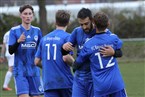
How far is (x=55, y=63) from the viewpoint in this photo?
849 centimetres

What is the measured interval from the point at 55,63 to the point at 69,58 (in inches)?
11.2

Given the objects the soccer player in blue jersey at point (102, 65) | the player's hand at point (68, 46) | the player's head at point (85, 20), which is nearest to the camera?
the soccer player in blue jersey at point (102, 65)

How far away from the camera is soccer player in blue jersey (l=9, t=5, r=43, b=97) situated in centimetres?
953

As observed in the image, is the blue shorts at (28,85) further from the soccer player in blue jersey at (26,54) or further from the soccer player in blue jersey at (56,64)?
the soccer player in blue jersey at (56,64)

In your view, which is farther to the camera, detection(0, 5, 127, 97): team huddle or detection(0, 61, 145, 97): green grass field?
detection(0, 61, 145, 97): green grass field

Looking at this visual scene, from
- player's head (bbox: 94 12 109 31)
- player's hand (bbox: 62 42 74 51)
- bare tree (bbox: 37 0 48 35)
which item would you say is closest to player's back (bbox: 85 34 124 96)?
player's head (bbox: 94 12 109 31)

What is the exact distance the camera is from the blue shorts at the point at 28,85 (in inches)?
375

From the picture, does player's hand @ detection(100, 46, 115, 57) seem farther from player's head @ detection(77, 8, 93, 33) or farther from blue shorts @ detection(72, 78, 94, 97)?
blue shorts @ detection(72, 78, 94, 97)

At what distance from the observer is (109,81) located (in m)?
7.67

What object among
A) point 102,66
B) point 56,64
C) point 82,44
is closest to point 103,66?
point 102,66

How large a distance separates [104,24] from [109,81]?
0.81m

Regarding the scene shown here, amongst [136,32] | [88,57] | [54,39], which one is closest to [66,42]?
[54,39]

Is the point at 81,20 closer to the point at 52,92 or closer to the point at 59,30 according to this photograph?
the point at 59,30

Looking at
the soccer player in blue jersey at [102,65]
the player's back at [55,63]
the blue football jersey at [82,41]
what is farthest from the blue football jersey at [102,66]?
the player's back at [55,63]
